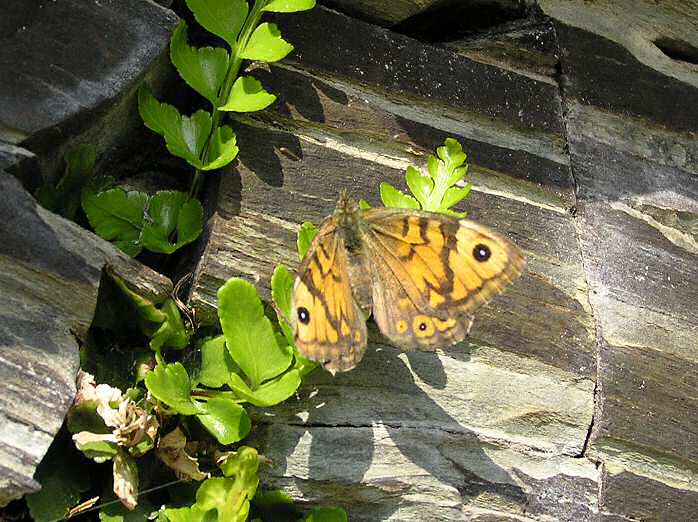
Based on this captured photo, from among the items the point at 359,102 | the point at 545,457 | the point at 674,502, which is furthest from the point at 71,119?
the point at 674,502

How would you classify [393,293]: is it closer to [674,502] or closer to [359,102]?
[359,102]

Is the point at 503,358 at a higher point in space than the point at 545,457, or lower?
higher

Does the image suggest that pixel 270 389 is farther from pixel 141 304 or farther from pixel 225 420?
pixel 141 304

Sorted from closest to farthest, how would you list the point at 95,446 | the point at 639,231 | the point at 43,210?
1. the point at 95,446
2. the point at 43,210
3. the point at 639,231

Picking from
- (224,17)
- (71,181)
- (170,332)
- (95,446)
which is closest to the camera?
(95,446)

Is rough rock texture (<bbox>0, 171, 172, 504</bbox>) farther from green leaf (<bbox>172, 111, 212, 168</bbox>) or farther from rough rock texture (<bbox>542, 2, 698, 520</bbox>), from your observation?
rough rock texture (<bbox>542, 2, 698, 520</bbox>)

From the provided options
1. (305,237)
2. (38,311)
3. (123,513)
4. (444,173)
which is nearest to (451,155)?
(444,173)

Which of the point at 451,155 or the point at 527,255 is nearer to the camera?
the point at 451,155
